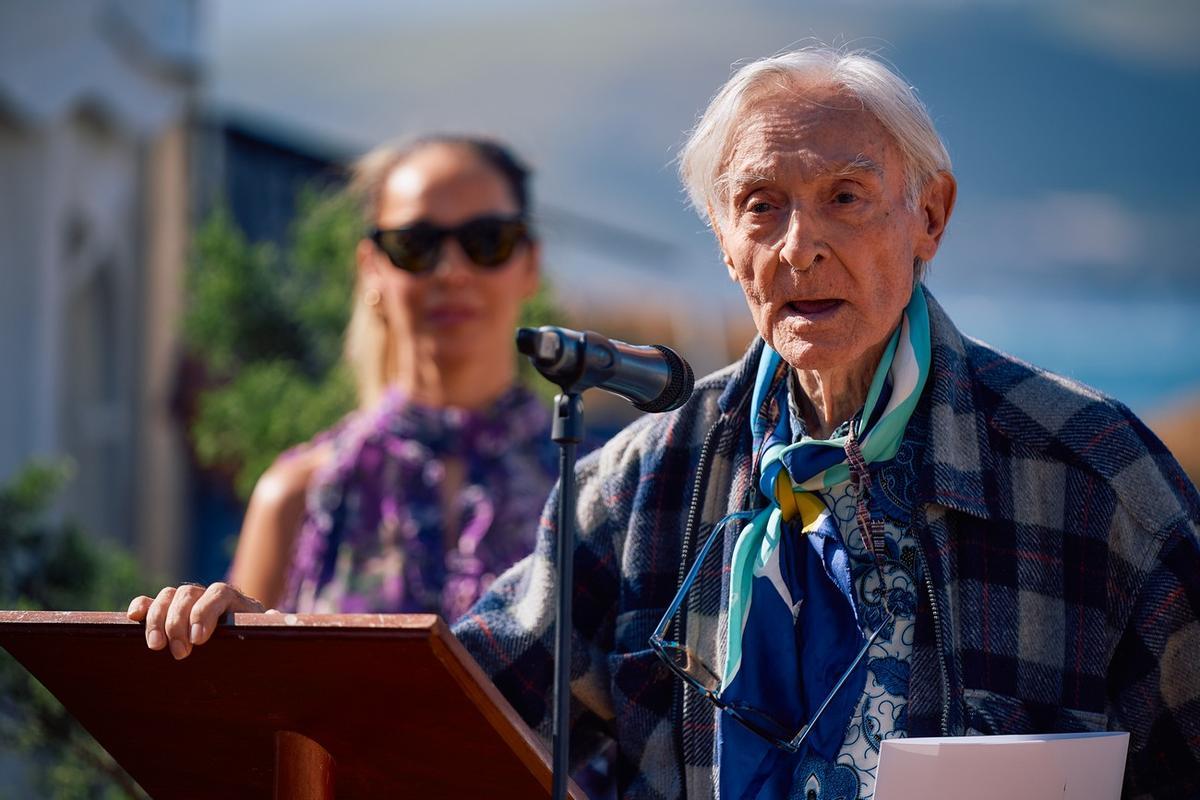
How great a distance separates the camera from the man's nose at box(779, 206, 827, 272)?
1918mm

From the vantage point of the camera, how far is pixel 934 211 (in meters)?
2.06

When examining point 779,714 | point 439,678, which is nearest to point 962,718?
point 779,714

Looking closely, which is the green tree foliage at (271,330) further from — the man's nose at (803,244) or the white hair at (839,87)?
the man's nose at (803,244)

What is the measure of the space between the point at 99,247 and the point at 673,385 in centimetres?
727

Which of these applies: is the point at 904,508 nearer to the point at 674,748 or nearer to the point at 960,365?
the point at 960,365

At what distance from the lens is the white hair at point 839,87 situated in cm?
196

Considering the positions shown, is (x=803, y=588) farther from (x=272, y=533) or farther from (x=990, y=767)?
(x=272, y=533)

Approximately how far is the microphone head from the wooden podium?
0.37 metres

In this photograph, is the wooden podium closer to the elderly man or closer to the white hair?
the elderly man

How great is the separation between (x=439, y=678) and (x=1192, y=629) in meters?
0.96

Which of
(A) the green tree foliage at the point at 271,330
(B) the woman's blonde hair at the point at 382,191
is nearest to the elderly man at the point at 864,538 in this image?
(B) the woman's blonde hair at the point at 382,191

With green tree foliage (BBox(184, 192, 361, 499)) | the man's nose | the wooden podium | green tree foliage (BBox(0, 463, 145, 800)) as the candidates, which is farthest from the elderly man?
green tree foliage (BBox(184, 192, 361, 499))

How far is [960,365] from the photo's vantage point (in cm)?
203

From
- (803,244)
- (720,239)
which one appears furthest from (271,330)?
(803,244)
